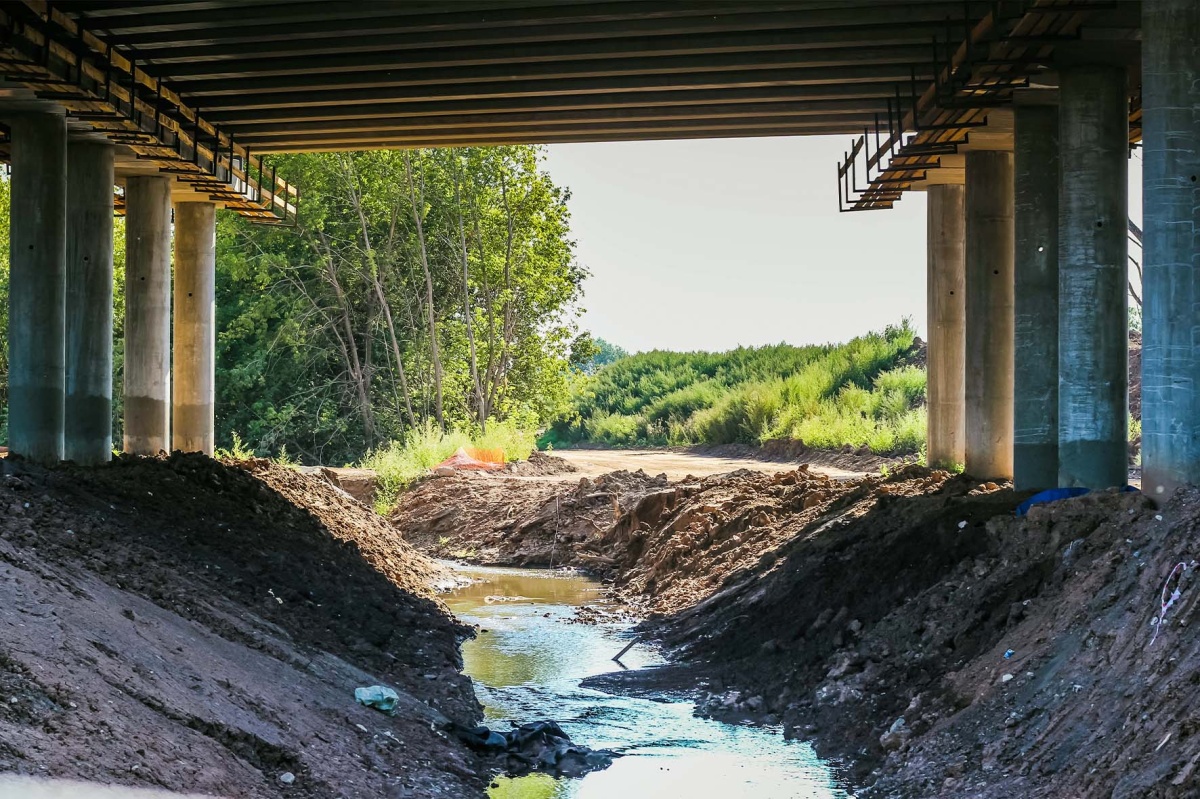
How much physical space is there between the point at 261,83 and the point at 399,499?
1192 cm

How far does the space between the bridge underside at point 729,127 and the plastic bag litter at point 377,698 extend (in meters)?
7.17

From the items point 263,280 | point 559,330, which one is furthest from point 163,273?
point 559,330

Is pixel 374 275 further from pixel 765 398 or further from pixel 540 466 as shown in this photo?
pixel 765 398

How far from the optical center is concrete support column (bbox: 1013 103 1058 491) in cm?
1667

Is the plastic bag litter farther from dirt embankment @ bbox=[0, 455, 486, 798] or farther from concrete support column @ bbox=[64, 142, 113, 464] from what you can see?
concrete support column @ bbox=[64, 142, 113, 464]

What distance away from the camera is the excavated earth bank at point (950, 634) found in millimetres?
7973

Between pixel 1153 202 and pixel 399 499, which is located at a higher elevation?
pixel 1153 202

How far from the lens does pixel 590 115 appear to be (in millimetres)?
19516

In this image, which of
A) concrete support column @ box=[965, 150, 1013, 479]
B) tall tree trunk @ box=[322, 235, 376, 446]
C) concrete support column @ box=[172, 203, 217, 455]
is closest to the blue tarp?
concrete support column @ box=[965, 150, 1013, 479]

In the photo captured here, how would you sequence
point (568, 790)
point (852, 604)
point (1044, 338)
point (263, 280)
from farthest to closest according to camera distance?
1. point (263, 280)
2. point (1044, 338)
3. point (852, 604)
4. point (568, 790)

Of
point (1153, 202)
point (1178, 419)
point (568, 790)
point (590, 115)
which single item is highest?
point (590, 115)

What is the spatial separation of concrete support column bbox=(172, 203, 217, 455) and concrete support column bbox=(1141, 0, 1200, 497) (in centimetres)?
1749

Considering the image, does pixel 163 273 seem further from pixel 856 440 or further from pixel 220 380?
pixel 856 440

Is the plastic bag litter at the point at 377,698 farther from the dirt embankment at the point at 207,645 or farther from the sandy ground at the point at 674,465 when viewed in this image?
the sandy ground at the point at 674,465
